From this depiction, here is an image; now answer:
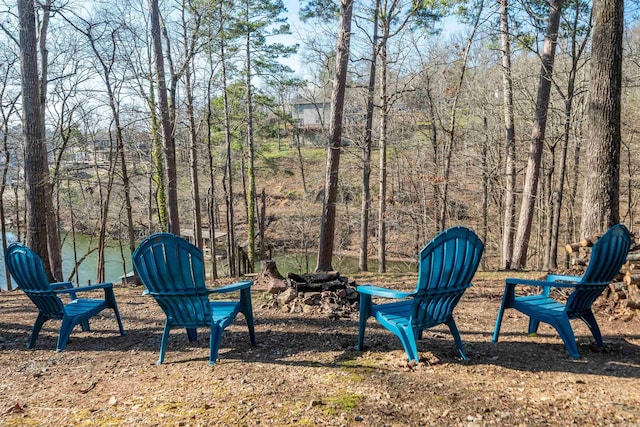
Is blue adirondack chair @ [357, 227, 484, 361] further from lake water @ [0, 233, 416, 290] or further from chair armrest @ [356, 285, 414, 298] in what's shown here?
lake water @ [0, 233, 416, 290]

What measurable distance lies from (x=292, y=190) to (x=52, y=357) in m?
23.5

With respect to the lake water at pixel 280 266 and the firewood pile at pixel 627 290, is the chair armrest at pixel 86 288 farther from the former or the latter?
the lake water at pixel 280 266

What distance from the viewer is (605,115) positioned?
406 cm

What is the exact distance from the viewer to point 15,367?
3004 millimetres

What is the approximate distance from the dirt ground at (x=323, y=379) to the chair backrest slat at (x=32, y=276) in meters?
0.40

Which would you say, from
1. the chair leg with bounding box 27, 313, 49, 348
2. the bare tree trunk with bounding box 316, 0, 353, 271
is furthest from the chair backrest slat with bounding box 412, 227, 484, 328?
the bare tree trunk with bounding box 316, 0, 353, 271

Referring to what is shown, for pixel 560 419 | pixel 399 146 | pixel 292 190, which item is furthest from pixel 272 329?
pixel 292 190

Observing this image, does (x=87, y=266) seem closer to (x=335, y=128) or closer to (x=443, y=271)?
(x=335, y=128)

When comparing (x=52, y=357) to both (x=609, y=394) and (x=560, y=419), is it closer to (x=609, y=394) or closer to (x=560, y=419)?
(x=560, y=419)

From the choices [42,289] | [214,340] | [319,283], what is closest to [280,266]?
[319,283]

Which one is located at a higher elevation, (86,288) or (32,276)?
(32,276)

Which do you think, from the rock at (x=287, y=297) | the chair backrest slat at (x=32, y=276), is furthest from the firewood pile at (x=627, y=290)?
the chair backrest slat at (x=32, y=276)

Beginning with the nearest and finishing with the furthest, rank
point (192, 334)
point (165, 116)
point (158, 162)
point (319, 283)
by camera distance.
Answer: point (192, 334) < point (319, 283) < point (165, 116) < point (158, 162)

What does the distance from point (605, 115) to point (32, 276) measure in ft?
17.0
